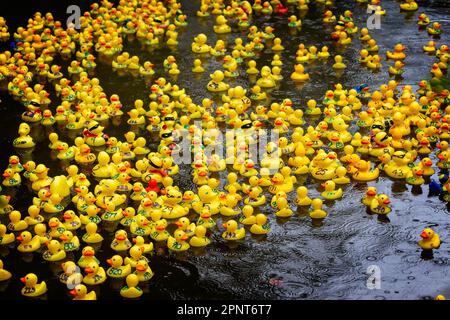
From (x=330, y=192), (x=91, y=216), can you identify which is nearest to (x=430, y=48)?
(x=330, y=192)

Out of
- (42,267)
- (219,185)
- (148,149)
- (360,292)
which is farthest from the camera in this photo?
(148,149)

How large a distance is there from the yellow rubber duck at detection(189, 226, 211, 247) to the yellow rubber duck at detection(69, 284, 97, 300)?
7.46ft

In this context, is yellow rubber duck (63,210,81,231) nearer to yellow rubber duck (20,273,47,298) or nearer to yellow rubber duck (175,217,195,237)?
yellow rubber duck (20,273,47,298)

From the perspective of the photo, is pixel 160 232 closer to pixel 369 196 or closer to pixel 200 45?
pixel 369 196

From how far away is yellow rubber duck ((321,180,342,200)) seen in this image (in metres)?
15.8

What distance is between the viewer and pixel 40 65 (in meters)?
21.5

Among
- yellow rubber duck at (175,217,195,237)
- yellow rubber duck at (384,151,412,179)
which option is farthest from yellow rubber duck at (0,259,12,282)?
yellow rubber duck at (384,151,412,179)

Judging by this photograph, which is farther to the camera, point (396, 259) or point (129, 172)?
point (129, 172)

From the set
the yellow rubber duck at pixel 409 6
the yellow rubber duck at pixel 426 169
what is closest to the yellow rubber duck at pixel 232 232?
the yellow rubber duck at pixel 426 169

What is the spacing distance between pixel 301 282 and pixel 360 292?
991mm

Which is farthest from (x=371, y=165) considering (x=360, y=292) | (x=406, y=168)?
(x=360, y=292)

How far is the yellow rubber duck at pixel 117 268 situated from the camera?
13438 mm

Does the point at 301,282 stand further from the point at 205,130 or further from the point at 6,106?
the point at 6,106

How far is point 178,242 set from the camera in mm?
14289
